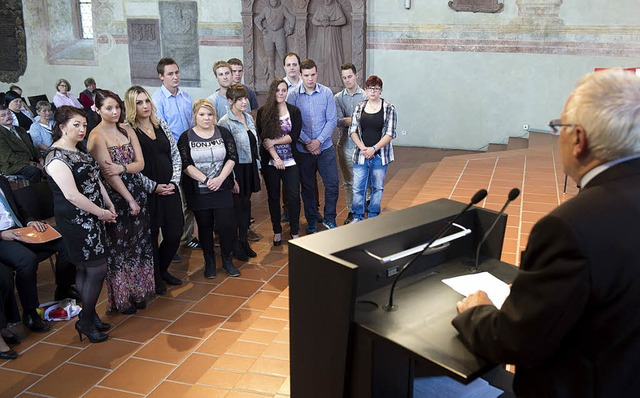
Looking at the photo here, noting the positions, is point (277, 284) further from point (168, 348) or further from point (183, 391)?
point (183, 391)

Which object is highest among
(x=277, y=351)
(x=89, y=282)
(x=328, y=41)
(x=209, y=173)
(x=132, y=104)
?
(x=328, y=41)

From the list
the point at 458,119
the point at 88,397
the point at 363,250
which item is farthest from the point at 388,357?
the point at 458,119

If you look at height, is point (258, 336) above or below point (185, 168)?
below

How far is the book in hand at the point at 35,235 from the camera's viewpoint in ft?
13.0

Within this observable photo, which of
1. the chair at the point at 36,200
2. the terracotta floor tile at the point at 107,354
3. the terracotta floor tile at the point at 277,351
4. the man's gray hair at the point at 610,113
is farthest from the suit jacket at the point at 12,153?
the man's gray hair at the point at 610,113

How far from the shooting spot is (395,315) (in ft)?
5.87

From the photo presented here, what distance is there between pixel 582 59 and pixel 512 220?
194 inches

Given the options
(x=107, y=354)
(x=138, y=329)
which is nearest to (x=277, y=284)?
(x=138, y=329)

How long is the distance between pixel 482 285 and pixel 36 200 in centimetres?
384

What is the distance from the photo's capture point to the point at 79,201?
133 inches

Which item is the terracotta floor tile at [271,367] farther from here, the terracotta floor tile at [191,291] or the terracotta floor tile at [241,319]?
the terracotta floor tile at [191,291]

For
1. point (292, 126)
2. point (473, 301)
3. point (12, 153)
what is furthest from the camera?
point (12, 153)

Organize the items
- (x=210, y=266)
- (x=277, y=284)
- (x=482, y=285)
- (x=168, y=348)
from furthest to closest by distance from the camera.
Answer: (x=210, y=266), (x=277, y=284), (x=168, y=348), (x=482, y=285)

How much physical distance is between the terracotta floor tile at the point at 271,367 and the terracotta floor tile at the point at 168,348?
0.61 metres
